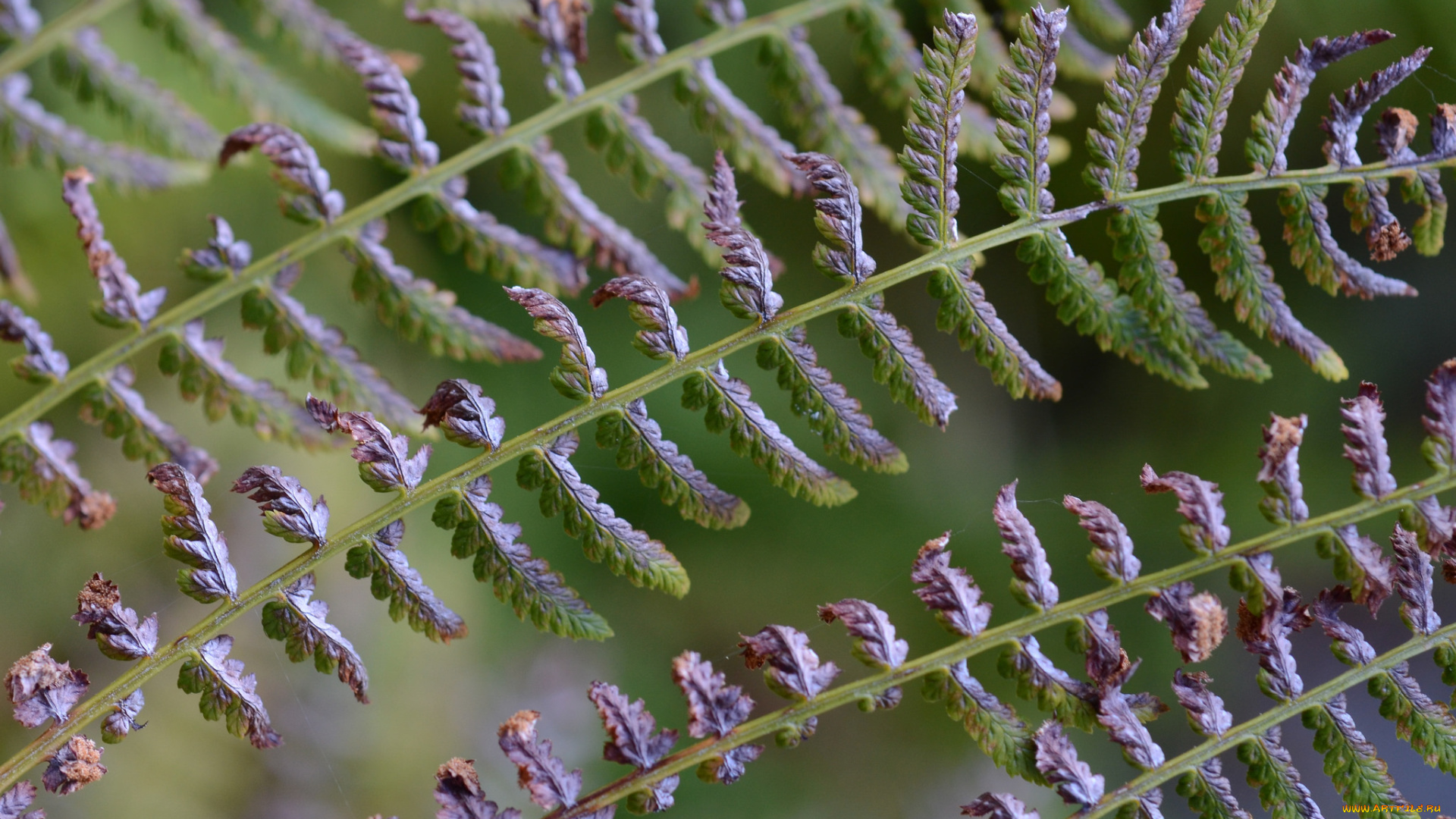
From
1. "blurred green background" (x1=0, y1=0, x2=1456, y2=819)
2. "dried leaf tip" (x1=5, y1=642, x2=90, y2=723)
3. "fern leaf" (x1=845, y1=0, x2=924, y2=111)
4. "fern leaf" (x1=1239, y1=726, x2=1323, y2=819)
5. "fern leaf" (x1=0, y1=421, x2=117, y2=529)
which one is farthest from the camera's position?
"blurred green background" (x1=0, y1=0, x2=1456, y2=819)

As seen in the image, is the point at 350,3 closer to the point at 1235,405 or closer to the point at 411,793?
the point at 411,793

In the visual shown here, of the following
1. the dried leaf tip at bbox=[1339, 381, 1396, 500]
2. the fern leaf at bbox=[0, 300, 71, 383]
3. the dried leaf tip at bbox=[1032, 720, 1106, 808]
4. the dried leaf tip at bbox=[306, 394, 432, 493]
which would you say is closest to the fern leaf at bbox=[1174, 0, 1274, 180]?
the dried leaf tip at bbox=[1339, 381, 1396, 500]

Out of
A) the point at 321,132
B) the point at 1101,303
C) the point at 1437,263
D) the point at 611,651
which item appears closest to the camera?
the point at 1101,303

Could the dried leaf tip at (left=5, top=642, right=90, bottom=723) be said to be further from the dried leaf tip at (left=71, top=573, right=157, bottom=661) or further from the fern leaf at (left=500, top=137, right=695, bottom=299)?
the fern leaf at (left=500, top=137, right=695, bottom=299)

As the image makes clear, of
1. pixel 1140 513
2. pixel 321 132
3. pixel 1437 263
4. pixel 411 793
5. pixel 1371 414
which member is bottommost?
pixel 411 793

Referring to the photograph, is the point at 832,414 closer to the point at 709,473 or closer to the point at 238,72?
the point at 238,72

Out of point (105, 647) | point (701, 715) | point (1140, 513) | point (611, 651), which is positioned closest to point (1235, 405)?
point (1140, 513)

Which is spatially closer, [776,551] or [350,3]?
[350,3]

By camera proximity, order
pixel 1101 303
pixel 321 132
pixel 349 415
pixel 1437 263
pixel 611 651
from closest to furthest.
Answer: pixel 349 415 → pixel 1101 303 → pixel 321 132 → pixel 1437 263 → pixel 611 651
